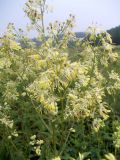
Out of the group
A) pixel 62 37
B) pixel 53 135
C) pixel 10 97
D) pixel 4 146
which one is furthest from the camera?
pixel 4 146

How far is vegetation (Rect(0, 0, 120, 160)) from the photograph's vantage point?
419 cm

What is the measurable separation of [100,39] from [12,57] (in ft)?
3.84

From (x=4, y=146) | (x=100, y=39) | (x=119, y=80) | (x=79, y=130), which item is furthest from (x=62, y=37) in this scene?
(x=4, y=146)

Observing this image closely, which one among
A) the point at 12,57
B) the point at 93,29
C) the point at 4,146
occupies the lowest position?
the point at 4,146

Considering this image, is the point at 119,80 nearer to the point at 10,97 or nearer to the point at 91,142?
the point at 91,142

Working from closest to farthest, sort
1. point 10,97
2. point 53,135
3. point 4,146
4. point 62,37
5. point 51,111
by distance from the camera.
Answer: point 51,111, point 53,135, point 62,37, point 10,97, point 4,146

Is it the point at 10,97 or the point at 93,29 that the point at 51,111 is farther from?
the point at 93,29

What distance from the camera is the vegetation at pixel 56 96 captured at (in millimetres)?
4191

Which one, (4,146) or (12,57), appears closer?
(12,57)

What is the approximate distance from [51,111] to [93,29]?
167 centimetres

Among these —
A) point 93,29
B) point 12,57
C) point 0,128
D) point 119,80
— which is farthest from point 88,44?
point 0,128

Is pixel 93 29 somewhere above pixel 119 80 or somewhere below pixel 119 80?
above

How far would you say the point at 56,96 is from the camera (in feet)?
14.6

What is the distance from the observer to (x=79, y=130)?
5.52 m
